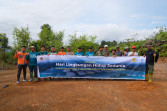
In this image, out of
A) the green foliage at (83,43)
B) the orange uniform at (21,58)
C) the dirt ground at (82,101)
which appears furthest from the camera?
the green foliage at (83,43)

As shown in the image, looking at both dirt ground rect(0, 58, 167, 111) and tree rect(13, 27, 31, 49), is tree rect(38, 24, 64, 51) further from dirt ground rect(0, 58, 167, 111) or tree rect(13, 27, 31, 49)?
dirt ground rect(0, 58, 167, 111)

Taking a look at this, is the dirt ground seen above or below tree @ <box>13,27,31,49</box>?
below

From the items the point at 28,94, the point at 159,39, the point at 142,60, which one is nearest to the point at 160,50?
the point at 159,39

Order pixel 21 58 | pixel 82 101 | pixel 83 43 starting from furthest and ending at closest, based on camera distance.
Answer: pixel 83 43 → pixel 21 58 → pixel 82 101

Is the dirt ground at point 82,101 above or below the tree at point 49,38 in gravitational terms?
below

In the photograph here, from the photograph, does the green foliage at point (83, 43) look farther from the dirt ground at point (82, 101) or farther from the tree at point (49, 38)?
the dirt ground at point (82, 101)

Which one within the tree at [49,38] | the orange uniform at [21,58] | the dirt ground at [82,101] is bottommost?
the dirt ground at [82,101]

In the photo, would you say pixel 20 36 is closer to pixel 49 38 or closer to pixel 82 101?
pixel 49 38

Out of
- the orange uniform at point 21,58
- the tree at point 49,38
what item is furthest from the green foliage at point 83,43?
the orange uniform at point 21,58

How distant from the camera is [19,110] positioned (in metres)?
3.09

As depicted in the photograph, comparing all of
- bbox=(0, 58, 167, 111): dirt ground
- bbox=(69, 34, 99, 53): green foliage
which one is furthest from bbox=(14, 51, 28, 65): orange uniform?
bbox=(69, 34, 99, 53): green foliage

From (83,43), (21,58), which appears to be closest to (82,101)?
(21,58)

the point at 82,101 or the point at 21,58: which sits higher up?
the point at 21,58

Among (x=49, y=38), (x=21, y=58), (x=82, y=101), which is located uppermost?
(x=49, y=38)
